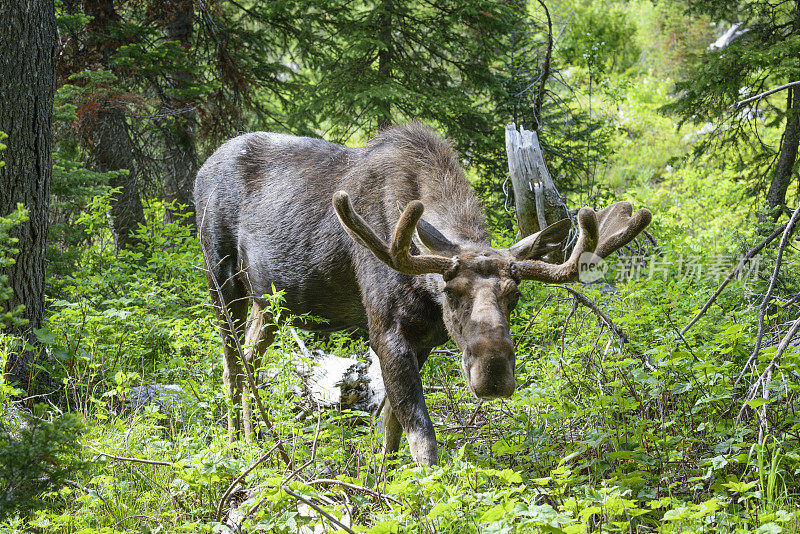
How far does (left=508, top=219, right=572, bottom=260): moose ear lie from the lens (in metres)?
4.77

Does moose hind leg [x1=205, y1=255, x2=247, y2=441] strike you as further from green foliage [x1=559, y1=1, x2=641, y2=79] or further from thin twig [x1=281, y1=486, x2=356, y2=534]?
green foliage [x1=559, y1=1, x2=641, y2=79]

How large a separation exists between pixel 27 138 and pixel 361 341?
3891 mm

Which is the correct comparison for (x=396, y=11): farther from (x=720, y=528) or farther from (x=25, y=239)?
(x=720, y=528)

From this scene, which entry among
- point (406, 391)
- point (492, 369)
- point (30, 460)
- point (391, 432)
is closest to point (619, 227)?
point (492, 369)

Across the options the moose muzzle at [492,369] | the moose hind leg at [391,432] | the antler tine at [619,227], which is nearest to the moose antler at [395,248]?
the moose muzzle at [492,369]

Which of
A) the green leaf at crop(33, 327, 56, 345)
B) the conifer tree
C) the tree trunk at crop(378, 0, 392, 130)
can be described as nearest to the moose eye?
the green leaf at crop(33, 327, 56, 345)

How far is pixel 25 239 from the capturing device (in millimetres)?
5824

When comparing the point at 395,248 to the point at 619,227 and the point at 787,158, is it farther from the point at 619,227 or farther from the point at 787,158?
the point at 787,158

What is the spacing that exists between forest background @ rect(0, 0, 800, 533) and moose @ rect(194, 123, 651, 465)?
0.50 metres

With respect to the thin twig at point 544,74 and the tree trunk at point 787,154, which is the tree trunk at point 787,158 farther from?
the thin twig at point 544,74

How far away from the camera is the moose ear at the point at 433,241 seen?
184 inches

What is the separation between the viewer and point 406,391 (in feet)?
15.9

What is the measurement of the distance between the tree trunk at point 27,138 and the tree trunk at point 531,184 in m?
3.85

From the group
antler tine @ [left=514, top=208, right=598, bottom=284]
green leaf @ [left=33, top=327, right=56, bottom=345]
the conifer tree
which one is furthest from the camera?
the conifer tree
